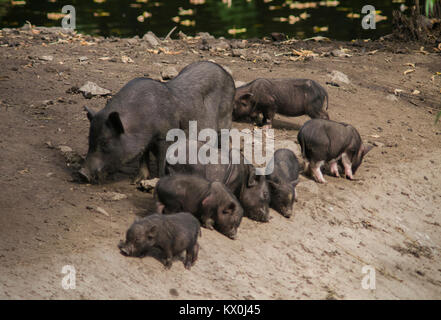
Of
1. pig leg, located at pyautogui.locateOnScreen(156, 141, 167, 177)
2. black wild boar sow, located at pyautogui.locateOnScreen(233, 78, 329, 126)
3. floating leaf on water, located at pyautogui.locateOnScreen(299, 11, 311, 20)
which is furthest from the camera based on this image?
floating leaf on water, located at pyautogui.locateOnScreen(299, 11, 311, 20)

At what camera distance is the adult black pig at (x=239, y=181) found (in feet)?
19.8

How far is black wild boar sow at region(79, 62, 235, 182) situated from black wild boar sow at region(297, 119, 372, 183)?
3.81 ft

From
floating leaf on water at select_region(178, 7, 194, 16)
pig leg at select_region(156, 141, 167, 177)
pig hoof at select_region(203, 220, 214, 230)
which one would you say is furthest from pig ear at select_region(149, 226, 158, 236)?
floating leaf on water at select_region(178, 7, 194, 16)

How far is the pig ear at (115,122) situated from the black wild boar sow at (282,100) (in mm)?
2857

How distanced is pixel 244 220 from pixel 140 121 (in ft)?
4.61

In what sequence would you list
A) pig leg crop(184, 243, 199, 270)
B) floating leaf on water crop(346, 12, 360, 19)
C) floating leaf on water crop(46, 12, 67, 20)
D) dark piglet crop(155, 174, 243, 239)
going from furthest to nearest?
floating leaf on water crop(346, 12, 360, 19), floating leaf on water crop(46, 12, 67, 20), dark piglet crop(155, 174, 243, 239), pig leg crop(184, 243, 199, 270)

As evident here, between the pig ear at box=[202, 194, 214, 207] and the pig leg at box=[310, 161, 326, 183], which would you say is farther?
the pig leg at box=[310, 161, 326, 183]

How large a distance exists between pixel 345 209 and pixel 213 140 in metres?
1.64

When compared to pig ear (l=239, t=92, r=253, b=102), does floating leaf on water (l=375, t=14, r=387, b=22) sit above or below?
above

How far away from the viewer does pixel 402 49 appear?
1274 cm

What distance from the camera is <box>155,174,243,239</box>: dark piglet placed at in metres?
5.49

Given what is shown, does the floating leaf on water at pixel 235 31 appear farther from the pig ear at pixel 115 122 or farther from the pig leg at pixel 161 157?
the pig ear at pixel 115 122

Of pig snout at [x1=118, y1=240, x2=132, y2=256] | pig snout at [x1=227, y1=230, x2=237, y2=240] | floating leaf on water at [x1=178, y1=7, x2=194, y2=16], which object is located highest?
floating leaf on water at [x1=178, y1=7, x2=194, y2=16]

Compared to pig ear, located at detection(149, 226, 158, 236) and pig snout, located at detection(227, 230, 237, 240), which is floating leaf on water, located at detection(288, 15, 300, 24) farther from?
pig ear, located at detection(149, 226, 158, 236)
